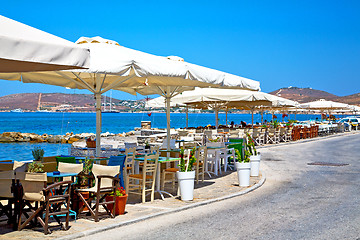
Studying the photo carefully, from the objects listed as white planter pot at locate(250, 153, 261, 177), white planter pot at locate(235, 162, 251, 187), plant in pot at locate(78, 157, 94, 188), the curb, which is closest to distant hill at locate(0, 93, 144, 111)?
white planter pot at locate(250, 153, 261, 177)

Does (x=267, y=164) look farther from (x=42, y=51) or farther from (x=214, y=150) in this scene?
(x=42, y=51)

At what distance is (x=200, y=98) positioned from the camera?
1992 centimetres

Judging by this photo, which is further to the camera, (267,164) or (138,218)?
(267,164)

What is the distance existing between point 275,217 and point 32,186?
158 inches

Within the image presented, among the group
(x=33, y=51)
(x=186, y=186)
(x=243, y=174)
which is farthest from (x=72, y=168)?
(x=243, y=174)

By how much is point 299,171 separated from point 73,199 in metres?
8.61

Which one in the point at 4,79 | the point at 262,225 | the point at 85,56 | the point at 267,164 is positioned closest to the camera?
the point at 85,56

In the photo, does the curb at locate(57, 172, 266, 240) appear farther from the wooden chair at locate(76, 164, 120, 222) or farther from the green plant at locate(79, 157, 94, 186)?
the green plant at locate(79, 157, 94, 186)

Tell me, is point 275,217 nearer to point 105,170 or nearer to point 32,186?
point 105,170

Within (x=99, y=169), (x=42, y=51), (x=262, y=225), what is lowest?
(x=262, y=225)

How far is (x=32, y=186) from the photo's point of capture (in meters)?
6.86

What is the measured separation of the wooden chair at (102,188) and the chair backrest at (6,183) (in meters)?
1.13

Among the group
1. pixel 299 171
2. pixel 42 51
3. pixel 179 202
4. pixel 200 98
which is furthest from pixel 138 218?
pixel 200 98

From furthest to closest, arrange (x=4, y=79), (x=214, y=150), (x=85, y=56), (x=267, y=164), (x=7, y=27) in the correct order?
1. (x=267, y=164)
2. (x=214, y=150)
3. (x=4, y=79)
4. (x=85, y=56)
5. (x=7, y=27)
